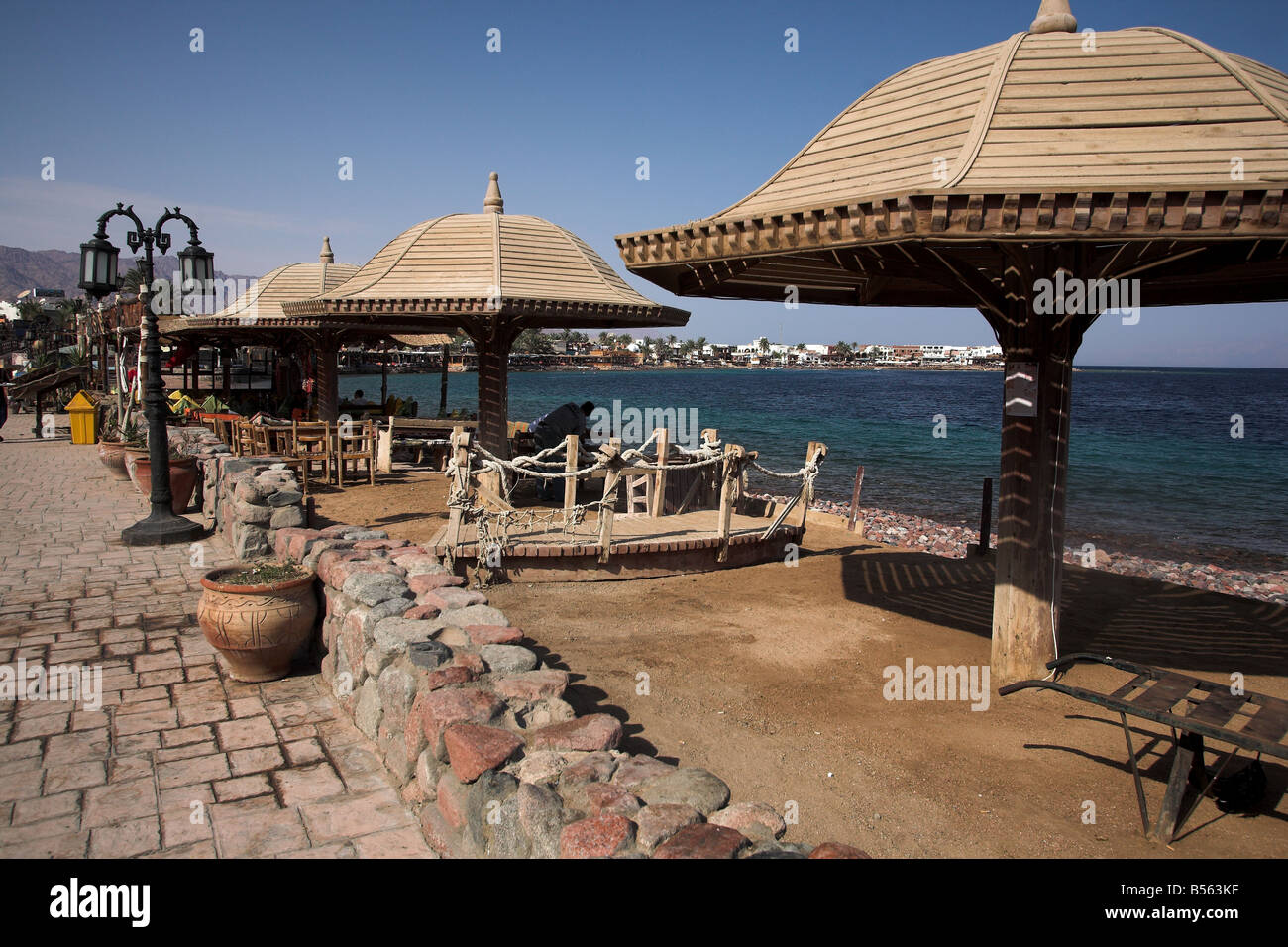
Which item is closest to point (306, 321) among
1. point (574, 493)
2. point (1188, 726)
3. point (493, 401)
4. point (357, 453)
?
point (357, 453)

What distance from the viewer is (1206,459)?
1563 inches

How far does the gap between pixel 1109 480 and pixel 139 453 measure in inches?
1282

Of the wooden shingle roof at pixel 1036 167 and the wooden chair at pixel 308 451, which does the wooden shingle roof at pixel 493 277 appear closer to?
the wooden chair at pixel 308 451

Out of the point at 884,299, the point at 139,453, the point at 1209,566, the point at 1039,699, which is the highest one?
the point at 884,299

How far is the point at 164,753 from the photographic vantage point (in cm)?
445

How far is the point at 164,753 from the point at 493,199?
10.2 metres

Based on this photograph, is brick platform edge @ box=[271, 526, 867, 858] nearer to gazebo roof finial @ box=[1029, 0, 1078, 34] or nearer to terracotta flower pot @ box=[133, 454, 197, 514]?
gazebo roof finial @ box=[1029, 0, 1078, 34]

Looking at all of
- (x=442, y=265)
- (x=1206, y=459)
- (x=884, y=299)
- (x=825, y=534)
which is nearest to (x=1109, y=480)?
(x=1206, y=459)

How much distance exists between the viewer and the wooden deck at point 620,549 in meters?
8.55

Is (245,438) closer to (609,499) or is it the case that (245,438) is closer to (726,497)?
(609,499)

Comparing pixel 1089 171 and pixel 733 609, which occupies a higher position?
pixel 1089 171
